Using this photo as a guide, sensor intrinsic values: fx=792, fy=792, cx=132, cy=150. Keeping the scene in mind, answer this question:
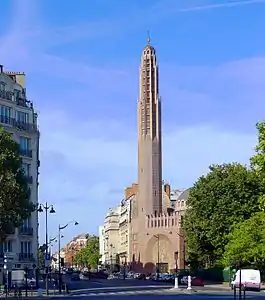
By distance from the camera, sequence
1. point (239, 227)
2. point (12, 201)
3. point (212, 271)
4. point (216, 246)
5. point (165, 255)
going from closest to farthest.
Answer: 1. point (12, 201)
2. point (239, 227)
3. point (216, 246)
4. point (212, 271)
5. point (165, 255)

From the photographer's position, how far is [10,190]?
204 ft

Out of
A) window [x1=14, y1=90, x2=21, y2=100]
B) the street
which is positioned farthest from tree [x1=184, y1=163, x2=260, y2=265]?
window [x1=14, y1=90, x2=21, y2=100]

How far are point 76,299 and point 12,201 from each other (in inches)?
364

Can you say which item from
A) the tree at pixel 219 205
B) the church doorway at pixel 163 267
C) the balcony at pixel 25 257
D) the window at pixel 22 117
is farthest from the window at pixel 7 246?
the church doorway at pixel 163 267

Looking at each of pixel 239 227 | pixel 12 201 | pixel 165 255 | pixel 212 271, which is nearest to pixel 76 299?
pixel 12 201

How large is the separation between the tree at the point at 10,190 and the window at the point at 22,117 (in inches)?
1627

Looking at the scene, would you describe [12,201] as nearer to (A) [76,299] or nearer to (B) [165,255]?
(A) [76,299]

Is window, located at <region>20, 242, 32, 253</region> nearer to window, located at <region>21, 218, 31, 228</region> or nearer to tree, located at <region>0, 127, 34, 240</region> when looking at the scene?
window, located at <region>21, 218, 31, 228</region>

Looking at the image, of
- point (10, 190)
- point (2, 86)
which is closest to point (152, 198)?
point (2, 86)

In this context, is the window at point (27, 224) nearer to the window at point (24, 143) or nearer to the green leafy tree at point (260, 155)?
the window at point (24, 143)

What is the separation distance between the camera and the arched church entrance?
181250 millimetres

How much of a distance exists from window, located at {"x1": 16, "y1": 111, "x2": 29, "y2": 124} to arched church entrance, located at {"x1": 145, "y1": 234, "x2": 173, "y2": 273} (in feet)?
264

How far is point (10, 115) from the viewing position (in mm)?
103500

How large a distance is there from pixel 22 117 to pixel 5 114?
14.0 feet
